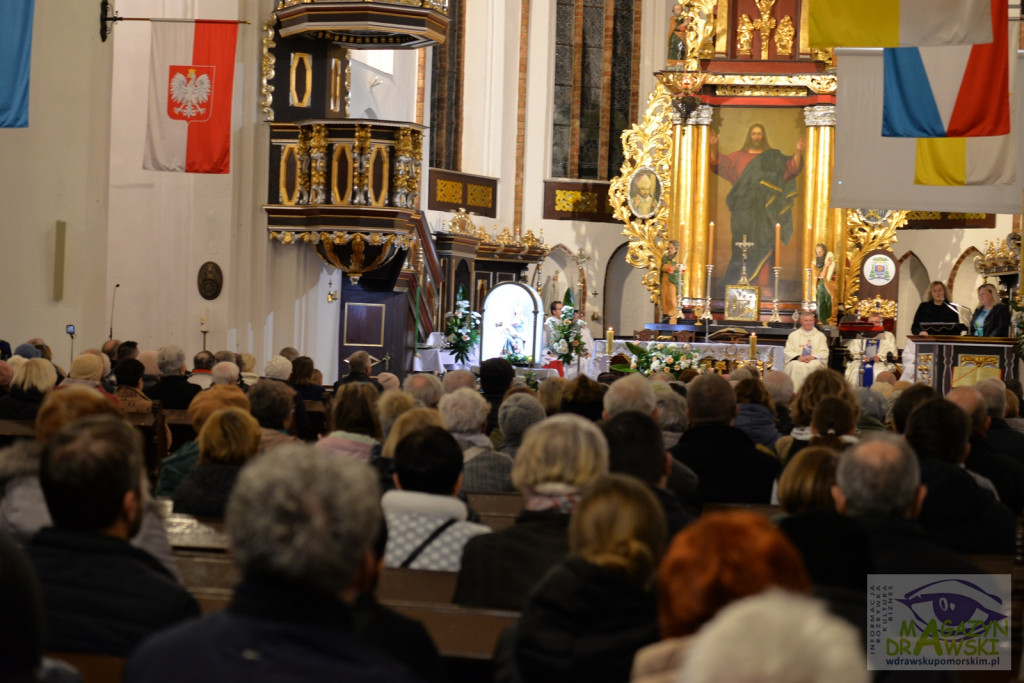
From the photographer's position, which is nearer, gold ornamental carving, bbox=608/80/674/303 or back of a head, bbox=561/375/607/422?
back of a head, bbox=561/375/607/422

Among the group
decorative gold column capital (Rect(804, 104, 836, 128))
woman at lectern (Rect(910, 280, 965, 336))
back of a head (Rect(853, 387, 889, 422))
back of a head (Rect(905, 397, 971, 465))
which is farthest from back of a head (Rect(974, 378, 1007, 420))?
decorative gold column capital (Rect(804, 104, 836, 128))

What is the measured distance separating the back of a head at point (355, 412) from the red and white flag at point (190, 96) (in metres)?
6.43

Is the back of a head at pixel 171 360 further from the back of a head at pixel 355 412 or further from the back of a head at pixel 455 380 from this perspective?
the back of a head at pixel 355 412

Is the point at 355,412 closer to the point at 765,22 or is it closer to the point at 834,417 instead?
the point at 834,417

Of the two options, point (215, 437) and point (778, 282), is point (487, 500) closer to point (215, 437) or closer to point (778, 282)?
point (215, 437)

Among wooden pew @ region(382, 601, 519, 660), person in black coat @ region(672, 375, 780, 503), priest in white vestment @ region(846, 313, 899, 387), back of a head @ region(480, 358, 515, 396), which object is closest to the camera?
wooden pew @ region(382, 601, 519, 660)

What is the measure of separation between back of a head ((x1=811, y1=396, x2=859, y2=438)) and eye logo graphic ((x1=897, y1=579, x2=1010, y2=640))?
2264 mm

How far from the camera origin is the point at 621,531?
2887mm

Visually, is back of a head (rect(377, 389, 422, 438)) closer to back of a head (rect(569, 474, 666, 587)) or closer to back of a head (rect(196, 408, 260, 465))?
back of a head (rect(196, 408, 260, 465))

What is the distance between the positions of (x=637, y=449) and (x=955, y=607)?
Result: 1.23 meters

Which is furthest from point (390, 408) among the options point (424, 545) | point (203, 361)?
point (203, 361)

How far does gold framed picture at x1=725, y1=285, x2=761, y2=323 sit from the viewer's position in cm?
2056

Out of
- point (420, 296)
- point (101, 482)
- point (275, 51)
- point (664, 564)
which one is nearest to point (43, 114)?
point (275, 51)

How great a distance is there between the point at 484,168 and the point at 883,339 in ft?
26.6
